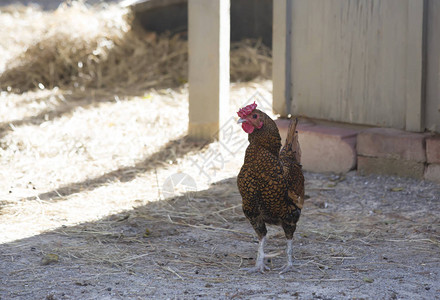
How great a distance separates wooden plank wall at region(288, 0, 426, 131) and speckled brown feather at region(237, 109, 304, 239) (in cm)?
209

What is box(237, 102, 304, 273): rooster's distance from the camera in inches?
146

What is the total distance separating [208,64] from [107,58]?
335cm

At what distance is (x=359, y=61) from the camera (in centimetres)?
581

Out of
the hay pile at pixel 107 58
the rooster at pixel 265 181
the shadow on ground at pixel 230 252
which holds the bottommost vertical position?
the shadow on ground at pixel 230 252

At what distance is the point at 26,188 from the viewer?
568 cm

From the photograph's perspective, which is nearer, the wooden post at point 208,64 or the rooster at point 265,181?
the rooster at point 265,181

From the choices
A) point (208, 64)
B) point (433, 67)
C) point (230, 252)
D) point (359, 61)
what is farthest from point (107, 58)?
point (230, 252)

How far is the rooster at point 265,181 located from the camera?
3.71 metres

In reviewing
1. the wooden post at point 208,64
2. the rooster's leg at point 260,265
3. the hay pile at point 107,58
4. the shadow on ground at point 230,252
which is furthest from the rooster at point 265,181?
the hay pile at point 107,58

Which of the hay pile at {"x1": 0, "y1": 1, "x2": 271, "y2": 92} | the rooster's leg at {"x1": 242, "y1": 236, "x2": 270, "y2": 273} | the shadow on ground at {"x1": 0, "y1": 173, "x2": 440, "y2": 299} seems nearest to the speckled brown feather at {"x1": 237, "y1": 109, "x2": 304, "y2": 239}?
the rooster's leg at {"x1": 242, "y1": 236, "x2": 270, "y2": 273}

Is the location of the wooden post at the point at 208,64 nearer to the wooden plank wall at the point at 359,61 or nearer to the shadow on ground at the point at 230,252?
the wooden plank wall at the point at 359,61

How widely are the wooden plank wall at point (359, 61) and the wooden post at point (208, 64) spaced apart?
2.75 feet

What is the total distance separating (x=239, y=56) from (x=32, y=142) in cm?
375

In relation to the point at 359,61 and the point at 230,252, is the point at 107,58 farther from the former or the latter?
the point at 230,252
